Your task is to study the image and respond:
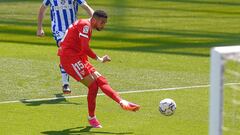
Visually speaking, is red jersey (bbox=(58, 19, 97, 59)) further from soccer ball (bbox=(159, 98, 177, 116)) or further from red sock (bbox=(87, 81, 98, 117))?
soccer ball (bbox=(159, 98, 177, 116))

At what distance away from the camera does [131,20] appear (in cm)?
2164

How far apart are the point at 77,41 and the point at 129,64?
4.73 meters

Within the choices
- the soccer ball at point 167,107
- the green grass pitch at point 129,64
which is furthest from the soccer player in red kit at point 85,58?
the soccer ball at point 167,107

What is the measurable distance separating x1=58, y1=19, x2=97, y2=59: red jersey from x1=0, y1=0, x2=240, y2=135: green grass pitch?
3.43ft

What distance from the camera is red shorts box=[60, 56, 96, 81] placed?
10859mm

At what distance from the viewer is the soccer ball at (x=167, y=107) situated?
36.1 feet

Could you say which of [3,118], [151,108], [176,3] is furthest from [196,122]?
[176,3]

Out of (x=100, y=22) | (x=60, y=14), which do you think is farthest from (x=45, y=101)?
(x=100, y=22)

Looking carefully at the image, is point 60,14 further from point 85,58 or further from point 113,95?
point 113,95

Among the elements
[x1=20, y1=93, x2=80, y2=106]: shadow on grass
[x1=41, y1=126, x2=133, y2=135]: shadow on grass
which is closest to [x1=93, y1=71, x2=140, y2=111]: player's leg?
[x1=41, y1=126, x2=133, y2=135]: shadow on grass

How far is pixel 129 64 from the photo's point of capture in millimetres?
15695

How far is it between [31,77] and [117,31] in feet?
19.3

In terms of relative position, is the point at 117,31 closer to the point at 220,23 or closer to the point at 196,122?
the point at 220,23

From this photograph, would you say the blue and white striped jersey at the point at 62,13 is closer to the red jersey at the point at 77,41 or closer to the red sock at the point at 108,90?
the red jersey at the point at 77,41
